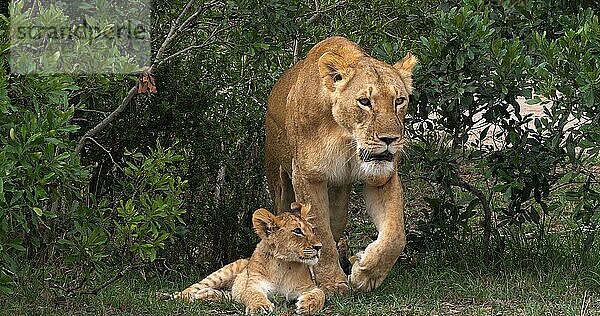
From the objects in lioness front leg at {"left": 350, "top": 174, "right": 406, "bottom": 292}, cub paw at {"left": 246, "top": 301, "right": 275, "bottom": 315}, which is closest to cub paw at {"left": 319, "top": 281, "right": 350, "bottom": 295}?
lioness front leg at {"left": 350, "top": 174, "right": 406, "bottom": 292}

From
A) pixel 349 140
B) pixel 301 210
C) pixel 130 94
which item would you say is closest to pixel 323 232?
pixel 301 210

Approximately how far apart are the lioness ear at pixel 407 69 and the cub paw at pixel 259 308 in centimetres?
169

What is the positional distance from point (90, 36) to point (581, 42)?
3166 mm

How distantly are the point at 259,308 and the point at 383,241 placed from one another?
95 cm

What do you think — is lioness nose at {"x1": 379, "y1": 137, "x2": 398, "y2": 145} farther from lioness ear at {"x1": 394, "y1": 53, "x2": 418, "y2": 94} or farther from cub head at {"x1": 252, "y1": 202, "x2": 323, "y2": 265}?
cub head at {"x1": 252, "y1": 202, "x2": 323, "y2": 265}

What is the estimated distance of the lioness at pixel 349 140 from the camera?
23.5 ft

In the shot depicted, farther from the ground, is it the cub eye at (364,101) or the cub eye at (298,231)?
the cub eye at (364,101)

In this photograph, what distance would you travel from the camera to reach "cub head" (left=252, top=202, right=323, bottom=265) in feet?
23.8

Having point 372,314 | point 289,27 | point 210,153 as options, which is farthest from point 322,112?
point 210,153

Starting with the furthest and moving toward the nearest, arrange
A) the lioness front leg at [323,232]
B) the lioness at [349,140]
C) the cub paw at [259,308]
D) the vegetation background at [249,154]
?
the lioness front leg at [323,232] < the lioness at [349,140] < the cub paw at [259,308] < the vegetation background at [249,154]

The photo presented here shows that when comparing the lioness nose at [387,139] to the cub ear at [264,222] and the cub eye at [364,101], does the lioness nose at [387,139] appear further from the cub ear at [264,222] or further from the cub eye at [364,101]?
the cub ear at [264,222]

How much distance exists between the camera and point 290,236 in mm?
7297

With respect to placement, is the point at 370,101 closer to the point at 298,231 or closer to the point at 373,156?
the point at 373,156

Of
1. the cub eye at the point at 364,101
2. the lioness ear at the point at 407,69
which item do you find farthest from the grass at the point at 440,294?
the lioness ear at the point at 407,69
